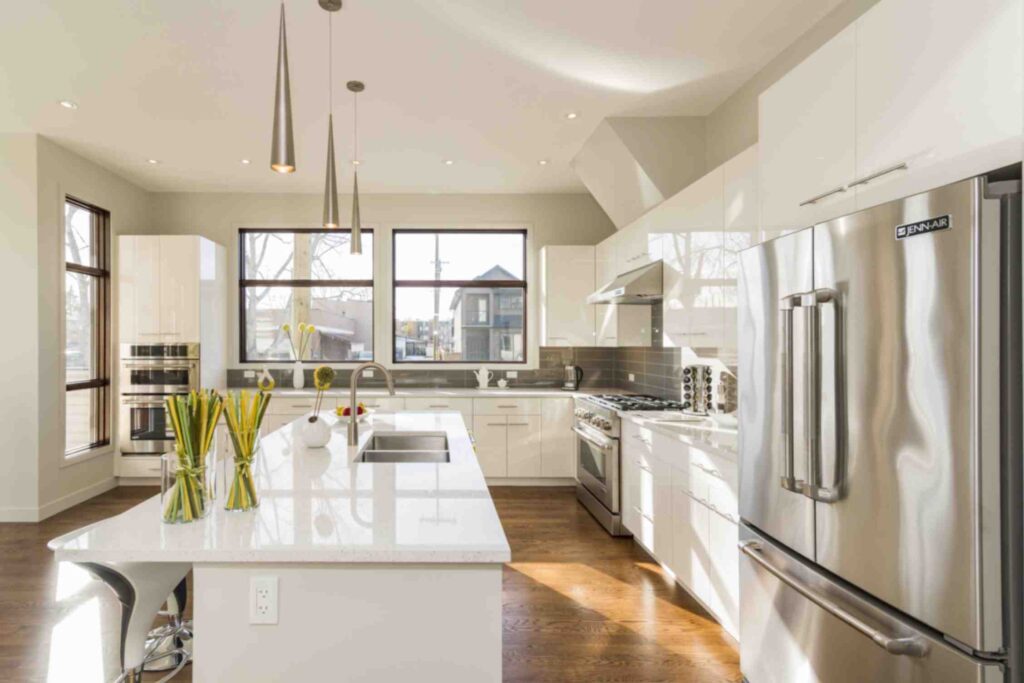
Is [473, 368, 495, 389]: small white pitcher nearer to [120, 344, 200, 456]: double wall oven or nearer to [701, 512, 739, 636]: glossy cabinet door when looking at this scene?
[120, 344, 200, 456]: double wall oven

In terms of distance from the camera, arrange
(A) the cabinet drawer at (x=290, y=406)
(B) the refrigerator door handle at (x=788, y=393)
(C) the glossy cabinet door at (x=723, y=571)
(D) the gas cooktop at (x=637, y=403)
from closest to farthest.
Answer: (B) the refrigerator door handle at (x=788, y=393), (C) the glossy cabinet door at (x=723, y=571), (D) the gas cooktop at (x=637, y=403), (A) the cabinet drawer at (x=290, y=406)

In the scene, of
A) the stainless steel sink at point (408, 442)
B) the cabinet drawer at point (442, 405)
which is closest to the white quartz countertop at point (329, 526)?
the stainless steel sink at point (408, 442)

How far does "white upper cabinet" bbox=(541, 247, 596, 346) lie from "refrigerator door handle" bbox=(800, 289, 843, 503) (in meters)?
3.69

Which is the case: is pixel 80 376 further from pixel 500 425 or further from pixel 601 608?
pixel 601 608

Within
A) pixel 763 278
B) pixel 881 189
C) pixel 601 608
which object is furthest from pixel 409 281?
pixel 881 189

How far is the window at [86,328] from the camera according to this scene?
4566mm

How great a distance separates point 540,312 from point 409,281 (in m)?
1.40

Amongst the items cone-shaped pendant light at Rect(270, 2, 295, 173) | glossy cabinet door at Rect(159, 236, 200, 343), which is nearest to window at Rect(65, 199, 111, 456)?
glossy cabinet door at Rect(159, 236, 200, 343)

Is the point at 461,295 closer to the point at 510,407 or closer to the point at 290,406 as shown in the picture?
the point at 510,407

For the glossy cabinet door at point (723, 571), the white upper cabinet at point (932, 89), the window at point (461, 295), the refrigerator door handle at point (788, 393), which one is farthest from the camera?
the window at point (461, 295)

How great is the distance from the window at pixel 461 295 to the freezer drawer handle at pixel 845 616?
402 centimetres

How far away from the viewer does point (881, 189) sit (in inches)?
57.6

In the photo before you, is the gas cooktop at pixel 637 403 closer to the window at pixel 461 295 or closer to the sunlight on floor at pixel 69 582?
the window at pixel 461 295

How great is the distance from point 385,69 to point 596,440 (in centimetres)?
282
